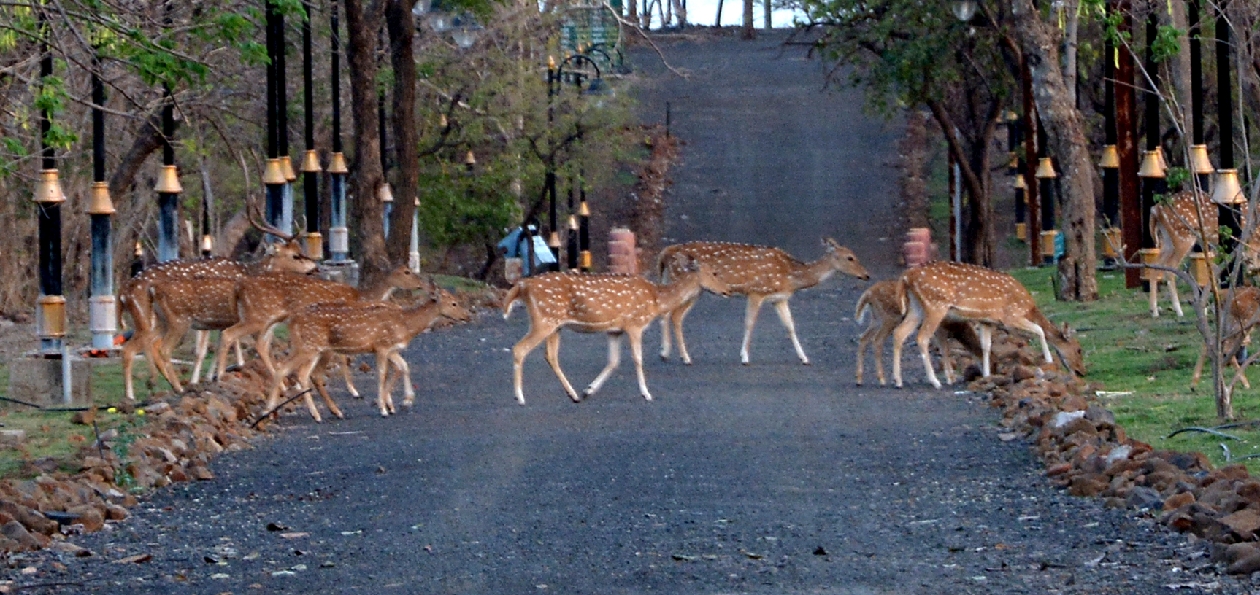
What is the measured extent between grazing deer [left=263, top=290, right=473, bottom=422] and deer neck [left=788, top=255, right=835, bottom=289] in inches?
219

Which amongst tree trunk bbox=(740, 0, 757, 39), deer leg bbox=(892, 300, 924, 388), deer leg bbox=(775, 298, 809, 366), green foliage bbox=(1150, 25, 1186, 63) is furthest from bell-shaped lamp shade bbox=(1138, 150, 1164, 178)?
tree trunk bbox=(740, 0, 757, 39)

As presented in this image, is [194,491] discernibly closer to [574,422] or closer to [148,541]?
[148,541]

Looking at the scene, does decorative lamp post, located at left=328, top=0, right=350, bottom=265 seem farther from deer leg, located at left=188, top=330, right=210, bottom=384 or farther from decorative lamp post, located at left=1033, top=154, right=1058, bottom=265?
decorative lamp post, located at left=1033, top=154, right=1058, bottom=265

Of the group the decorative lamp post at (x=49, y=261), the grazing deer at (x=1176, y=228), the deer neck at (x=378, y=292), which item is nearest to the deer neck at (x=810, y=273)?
the grazing deer at (x=1176, y=228)

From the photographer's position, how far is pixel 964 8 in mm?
28859

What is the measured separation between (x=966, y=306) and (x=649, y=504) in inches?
268

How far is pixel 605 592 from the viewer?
29.8ft

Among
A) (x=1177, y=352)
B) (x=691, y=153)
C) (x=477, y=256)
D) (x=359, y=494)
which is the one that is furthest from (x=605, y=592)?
(x=691, y=153)

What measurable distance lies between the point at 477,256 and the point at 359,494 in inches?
1319

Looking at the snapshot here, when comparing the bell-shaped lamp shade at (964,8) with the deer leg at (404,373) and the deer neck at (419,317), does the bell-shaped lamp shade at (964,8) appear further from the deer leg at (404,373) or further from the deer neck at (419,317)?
the deer leg at (404,373)

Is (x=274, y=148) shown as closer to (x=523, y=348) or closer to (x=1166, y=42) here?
(x=523, y=348)

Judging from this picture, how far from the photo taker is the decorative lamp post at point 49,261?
1744 centimetres

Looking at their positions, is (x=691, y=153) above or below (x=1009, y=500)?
above

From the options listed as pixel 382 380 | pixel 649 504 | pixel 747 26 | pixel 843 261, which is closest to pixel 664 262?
pixel 843 261
